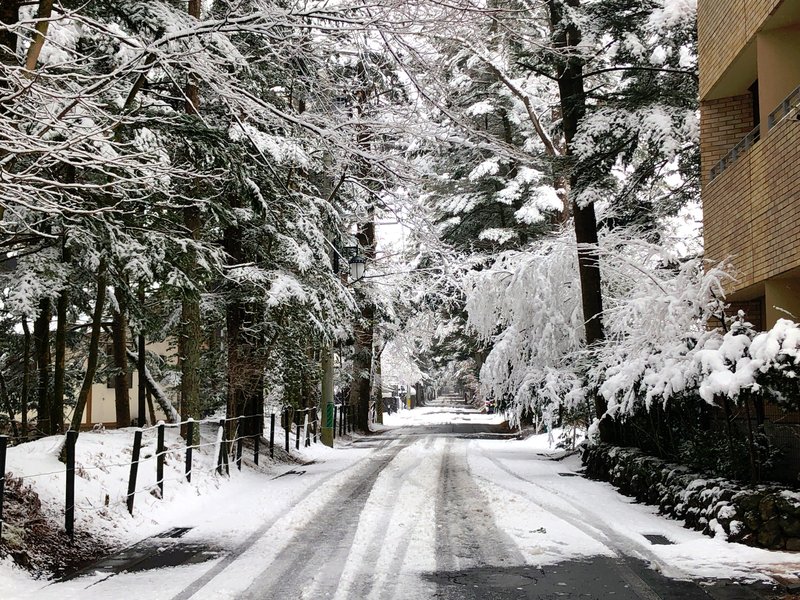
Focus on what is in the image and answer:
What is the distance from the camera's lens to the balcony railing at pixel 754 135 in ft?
31.9

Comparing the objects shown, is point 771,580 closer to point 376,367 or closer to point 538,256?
point 538,256

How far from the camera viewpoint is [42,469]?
31.5 feet

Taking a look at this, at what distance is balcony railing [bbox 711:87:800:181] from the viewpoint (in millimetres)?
9734

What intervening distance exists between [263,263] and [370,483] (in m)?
5.18

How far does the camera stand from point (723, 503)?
8.48m

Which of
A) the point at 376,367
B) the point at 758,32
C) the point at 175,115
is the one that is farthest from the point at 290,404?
the point at 376,367

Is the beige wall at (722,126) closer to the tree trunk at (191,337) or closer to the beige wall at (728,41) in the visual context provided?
the beige wall at (728,41)

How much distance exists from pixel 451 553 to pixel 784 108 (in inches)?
285

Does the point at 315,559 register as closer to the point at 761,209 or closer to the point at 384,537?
the point at 384,537

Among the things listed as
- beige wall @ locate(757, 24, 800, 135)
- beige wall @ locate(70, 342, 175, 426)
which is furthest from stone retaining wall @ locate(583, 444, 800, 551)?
beige wall @ locate(70, 342, 175, 426)

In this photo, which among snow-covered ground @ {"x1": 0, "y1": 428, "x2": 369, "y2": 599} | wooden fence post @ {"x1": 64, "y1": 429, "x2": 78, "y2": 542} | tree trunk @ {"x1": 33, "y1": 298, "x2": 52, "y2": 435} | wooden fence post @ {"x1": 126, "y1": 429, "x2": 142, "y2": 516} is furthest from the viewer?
tree trunk @ {"x1": 33, "y1": 298, "x2": 52, "y2": 435}

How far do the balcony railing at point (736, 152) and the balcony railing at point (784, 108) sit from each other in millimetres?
680

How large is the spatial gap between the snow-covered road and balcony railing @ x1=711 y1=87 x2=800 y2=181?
5.56m

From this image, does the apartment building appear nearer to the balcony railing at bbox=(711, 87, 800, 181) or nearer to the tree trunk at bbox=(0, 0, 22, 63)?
the balcony railing at bbox=(711, 87, 800, 181)
